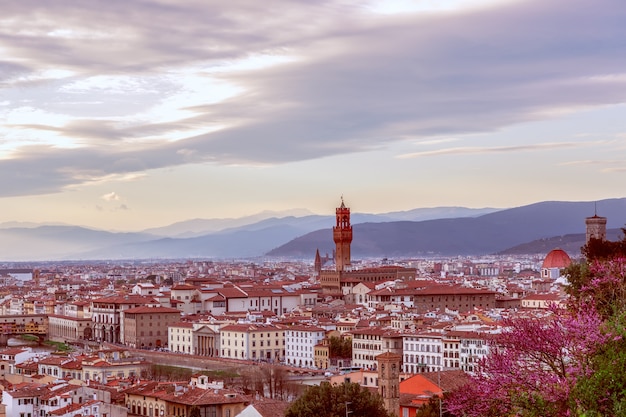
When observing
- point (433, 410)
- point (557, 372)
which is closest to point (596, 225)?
point (433, 410)

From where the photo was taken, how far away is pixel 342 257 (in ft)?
303

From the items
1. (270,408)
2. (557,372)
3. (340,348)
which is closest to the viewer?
(557,372)

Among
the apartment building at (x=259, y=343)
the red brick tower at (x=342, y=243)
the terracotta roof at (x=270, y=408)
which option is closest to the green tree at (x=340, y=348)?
the apartment building at (x=259, y=343)

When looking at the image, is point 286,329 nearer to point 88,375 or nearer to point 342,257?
point 88,375

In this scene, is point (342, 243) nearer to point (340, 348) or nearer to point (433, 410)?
point (340, 348)

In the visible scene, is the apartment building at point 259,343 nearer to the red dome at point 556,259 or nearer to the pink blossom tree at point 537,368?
the red dome at point 556,259

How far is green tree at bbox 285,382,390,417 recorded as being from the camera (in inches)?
1142

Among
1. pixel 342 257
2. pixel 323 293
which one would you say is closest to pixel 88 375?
pixel 323 293

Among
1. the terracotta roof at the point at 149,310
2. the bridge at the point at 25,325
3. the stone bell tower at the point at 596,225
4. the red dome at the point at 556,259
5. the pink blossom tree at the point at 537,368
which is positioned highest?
the stone bell tower at the point at 596,225

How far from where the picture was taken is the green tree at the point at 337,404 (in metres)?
29.0

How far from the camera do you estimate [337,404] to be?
95.6 feet

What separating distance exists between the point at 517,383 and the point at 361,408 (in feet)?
48.9

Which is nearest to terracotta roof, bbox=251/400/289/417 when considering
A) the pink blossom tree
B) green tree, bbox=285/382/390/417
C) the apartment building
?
green tree, bbox=285/382/390/417

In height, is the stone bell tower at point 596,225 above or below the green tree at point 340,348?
above
